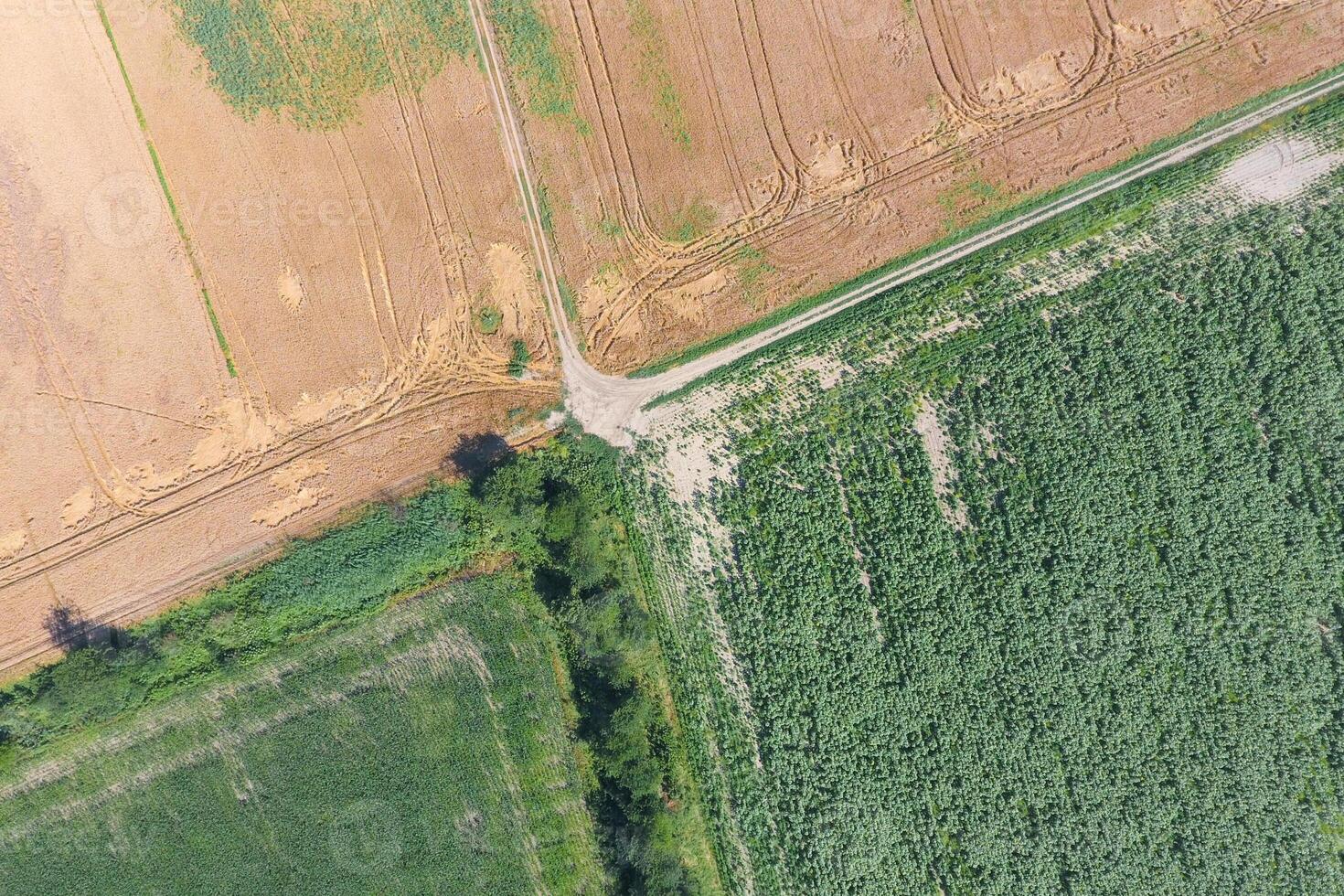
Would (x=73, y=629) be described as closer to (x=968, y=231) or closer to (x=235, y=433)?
(x=235, y=433)

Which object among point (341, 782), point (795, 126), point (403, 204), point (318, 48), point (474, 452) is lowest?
point (341, 782)

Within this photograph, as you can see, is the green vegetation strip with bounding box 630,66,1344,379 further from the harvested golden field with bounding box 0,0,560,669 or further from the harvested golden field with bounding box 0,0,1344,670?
the harvested golden field with bounding box 0,0,560,669

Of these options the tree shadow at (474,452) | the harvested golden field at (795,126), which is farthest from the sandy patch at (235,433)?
the harvested golden field at (795,126)

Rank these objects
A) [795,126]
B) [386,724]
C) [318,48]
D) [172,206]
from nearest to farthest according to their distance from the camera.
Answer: [386,724] → [318,48] → [172,206] → [795,126]

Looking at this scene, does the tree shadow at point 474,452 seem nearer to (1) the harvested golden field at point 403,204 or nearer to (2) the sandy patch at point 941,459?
(1) the harvested golden field at point 403,204

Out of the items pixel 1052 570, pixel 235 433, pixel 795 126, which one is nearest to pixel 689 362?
pixel 795 126

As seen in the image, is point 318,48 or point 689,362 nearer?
point 318,48

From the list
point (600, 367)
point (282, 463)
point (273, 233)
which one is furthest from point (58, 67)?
point (600, 367)

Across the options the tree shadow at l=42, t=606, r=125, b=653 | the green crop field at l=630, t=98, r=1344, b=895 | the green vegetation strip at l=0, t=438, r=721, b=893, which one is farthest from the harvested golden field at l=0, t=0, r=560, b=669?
the green crop field at l=630, t=98, r=1344, b=895
